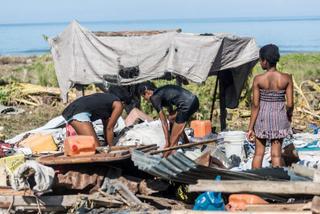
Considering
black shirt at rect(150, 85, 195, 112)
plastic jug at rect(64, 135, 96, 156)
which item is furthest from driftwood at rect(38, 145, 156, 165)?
black shirt at rect(150, 85, 195, 112)

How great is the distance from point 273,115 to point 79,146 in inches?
89.1

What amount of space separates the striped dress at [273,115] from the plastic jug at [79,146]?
1.99 meters

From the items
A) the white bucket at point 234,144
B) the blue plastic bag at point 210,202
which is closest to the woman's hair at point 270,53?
the blue plastic bag at point 210,202

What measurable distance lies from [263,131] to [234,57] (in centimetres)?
399

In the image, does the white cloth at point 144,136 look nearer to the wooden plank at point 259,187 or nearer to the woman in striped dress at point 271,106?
the woman in striped dress at point 271,106

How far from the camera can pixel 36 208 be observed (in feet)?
27.4

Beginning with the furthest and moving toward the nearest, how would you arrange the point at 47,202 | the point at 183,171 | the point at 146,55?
1. the point at 146,55
2. the point at 47,202
3. the point at 183,171

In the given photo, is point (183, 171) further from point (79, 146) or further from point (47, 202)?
point (47, 202)

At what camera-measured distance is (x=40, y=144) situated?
11133 millimetres

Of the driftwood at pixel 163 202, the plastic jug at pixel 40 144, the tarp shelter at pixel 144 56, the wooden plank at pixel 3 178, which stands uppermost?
the tarp shelter at pixel 144 56

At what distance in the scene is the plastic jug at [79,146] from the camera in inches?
345

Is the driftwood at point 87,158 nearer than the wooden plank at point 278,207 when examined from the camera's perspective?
No

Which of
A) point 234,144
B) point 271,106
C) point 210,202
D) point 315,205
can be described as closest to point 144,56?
point 234,144

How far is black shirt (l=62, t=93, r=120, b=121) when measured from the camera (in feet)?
33.9
